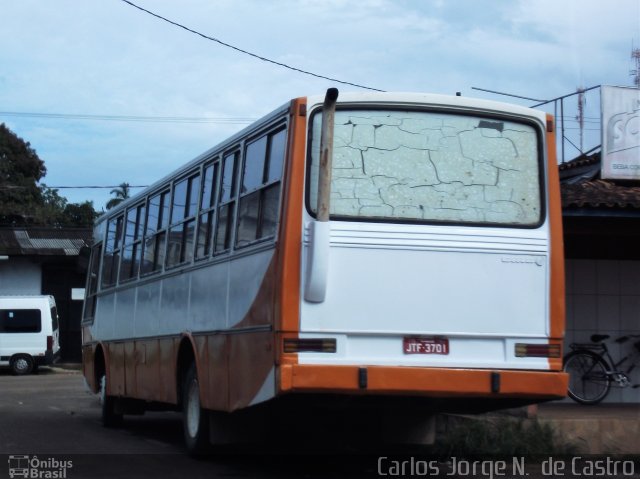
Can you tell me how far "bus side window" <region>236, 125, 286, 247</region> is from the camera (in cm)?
876

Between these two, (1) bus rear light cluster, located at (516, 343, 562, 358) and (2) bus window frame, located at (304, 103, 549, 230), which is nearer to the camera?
(2) bus window frame, located at (304, 103, 549, 230)

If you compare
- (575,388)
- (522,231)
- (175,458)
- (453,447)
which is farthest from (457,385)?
(575,388)

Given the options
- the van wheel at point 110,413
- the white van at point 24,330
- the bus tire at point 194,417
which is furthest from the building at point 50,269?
the bus tire at point 194,417

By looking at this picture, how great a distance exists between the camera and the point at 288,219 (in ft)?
27.2

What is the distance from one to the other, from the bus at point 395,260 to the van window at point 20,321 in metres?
22.8

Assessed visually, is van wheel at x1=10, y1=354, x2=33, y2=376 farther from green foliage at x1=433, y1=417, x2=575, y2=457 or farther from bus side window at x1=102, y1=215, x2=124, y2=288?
green foliage at x1=433, y1=417, x2=575, y2=457

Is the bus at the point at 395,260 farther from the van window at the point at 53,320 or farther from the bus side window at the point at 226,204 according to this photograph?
the van window at the point at 53,320

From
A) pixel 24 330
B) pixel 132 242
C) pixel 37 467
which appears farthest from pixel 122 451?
pixel 24 330

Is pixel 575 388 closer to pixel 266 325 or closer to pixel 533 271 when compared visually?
pixel 533 271

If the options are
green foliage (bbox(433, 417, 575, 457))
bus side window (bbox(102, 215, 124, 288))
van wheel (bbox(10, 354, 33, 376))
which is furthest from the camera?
van wheel (bbox(10, 354, 33, 376))

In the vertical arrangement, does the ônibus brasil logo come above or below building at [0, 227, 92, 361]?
below

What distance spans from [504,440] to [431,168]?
3675mm

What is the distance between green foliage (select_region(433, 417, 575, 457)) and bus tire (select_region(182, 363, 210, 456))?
2.51 meters

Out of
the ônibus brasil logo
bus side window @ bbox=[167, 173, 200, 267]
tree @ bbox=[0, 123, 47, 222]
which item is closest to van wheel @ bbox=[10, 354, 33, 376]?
bus side window @ bbox=[167, 173, 200, 267]
